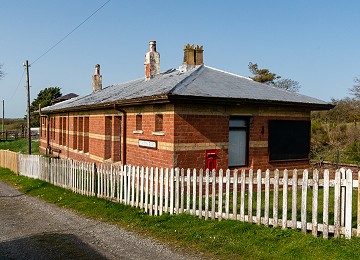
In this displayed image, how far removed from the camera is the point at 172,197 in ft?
30.0

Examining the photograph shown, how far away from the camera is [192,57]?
51.0 ft

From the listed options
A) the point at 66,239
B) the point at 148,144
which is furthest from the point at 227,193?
the point at 148,144

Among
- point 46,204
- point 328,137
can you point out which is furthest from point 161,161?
point 328,137

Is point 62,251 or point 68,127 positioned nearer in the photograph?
point 62,251

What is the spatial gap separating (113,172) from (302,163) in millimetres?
7505

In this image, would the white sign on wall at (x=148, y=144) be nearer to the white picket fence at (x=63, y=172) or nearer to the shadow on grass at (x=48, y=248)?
the white picket fence at (x=63, y=172)

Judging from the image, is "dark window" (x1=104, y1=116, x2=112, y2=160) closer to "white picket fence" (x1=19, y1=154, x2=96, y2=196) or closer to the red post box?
"white picket fence" (x1=19, y1=154, x2=96, y2=196)

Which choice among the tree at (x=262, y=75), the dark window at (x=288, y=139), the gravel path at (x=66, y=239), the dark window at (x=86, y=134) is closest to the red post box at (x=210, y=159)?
the dark window at (x=288, y=139)

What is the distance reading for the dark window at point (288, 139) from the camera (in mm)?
13500

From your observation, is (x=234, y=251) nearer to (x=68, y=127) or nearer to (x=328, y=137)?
(x=68, y=127)

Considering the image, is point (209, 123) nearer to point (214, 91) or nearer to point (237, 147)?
point (214, 91)

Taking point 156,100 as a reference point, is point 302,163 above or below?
below

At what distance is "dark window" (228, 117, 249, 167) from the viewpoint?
12648 mm

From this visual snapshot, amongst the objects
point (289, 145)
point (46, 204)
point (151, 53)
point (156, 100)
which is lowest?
point (46, 204)
